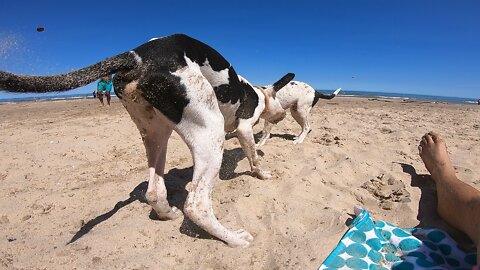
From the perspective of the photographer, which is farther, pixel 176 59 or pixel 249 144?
pixel 249 144

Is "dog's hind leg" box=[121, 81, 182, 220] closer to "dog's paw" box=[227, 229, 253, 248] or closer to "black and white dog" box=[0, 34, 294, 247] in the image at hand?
"black and white dog" box=[0, 34, 294, 247]

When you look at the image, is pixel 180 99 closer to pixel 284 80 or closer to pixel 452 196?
pixel 452 196

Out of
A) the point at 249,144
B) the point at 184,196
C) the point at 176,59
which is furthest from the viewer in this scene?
the point at 249,144

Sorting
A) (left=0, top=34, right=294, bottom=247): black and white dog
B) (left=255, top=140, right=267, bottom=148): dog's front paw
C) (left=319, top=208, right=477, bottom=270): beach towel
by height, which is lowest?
(left=319, top=208, right=477, bottom=270): beach towel

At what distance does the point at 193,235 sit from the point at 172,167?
1.97 meters

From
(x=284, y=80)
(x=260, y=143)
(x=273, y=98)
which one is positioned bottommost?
(x=260, y=143)

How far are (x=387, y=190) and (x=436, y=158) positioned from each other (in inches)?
26.8

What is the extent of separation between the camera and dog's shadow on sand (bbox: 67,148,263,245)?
2.77 metres

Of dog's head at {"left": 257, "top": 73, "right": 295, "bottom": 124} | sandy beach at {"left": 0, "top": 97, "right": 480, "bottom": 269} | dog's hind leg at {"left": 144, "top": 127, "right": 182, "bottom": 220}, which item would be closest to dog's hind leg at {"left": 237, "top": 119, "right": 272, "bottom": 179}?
sandy beach at {"left": 0, "top": 97, "right": 480, "bottom": 269}

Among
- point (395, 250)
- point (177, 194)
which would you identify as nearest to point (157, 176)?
point (177, 194)

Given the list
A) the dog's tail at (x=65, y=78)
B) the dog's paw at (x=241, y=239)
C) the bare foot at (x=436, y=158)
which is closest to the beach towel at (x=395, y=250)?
the dog's paw at (x=241, y=239)

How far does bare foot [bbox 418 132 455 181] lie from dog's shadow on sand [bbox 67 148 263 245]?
7.26ft

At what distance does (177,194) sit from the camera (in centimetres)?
363

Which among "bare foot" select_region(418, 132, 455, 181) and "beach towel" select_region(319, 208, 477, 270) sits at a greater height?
"bare foot" select_region(418, 132, 455, 181)
